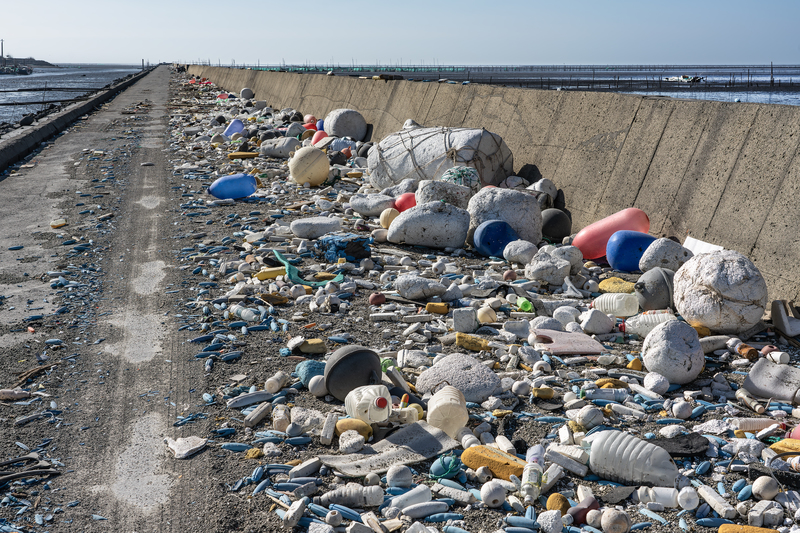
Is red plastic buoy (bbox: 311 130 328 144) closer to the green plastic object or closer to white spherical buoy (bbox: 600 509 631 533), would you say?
the green plastic object

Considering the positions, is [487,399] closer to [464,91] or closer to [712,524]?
[712,524]

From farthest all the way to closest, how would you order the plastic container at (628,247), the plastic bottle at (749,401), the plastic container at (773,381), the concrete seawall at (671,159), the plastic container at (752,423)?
the plastic container at (628,247), the concrete seawall at (671,159), the plastic container at (773,381), the plastic bottle at (749,401), the plastic container at (752,423)

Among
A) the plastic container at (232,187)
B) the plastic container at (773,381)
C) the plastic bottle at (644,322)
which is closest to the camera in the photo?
the plastic container at (773,381)

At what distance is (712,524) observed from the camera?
234 centimetres

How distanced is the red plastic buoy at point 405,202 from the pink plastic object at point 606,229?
1.95 meters

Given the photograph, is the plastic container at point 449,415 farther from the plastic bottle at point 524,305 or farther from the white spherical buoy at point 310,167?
the white spherical buoy at point 310,167

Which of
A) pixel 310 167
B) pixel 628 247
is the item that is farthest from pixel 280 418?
pixel 310 167

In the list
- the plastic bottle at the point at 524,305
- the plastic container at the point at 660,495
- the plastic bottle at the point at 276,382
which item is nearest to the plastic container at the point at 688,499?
the plastic container at the point at 660,495

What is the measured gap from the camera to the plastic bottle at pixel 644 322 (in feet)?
13.5

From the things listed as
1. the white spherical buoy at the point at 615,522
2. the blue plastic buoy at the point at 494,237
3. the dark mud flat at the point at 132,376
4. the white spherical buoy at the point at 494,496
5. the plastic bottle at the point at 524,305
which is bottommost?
the dark mud flat at the point at 132,376

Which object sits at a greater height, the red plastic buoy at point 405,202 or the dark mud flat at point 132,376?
the red plastic buoy at point 405,202

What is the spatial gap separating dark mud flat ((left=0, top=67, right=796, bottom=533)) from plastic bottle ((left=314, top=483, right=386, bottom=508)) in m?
0.13

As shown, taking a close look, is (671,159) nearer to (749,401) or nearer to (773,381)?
(773,381)

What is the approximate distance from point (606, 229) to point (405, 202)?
7.67ft
